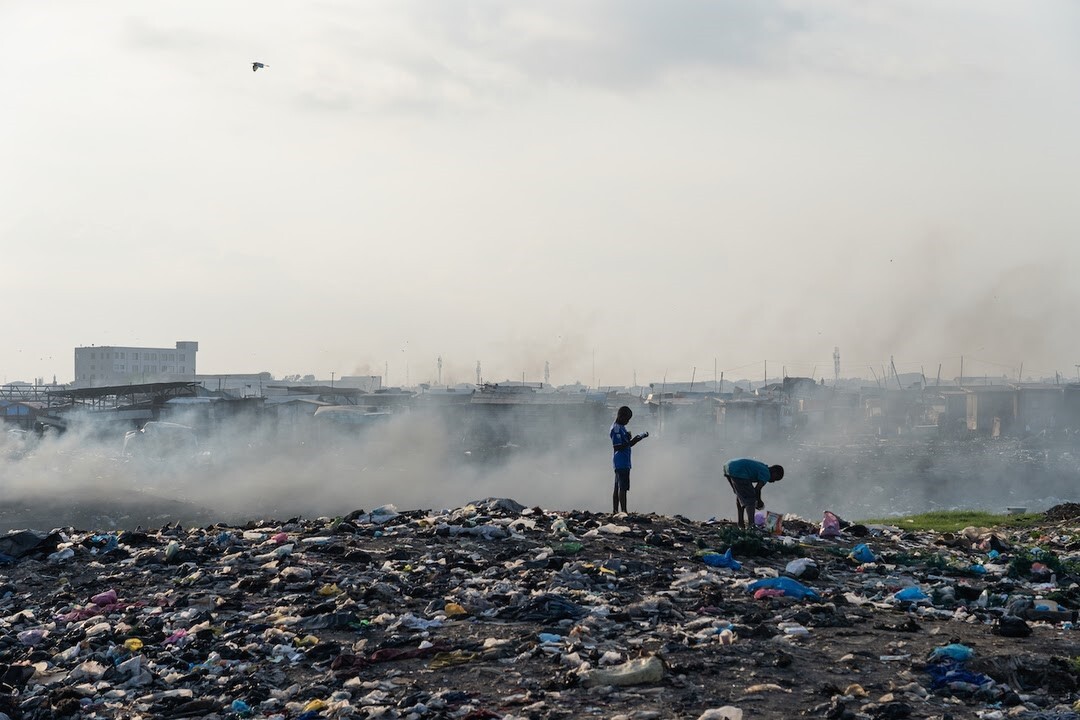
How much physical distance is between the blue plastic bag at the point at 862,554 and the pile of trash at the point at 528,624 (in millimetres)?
13

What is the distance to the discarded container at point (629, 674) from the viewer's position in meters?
5.59

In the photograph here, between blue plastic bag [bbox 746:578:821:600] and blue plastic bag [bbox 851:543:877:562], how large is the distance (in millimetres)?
1880

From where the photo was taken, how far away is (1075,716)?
4.93 metres

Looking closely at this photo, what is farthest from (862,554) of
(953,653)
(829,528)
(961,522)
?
(961,522)

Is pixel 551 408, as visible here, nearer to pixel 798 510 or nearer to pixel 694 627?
pixel 798 510

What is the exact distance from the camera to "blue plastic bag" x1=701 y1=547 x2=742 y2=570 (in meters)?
8.61

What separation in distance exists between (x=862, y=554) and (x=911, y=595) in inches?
70.4

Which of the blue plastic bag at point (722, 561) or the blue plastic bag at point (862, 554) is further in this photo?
the blue plastic bag at point (862, 554)

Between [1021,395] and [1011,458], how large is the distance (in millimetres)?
13423

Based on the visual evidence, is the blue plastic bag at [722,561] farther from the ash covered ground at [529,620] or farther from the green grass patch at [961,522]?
the green grass patch at [961,522]

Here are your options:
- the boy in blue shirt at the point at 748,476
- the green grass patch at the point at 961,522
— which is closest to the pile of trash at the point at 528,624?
the boy in blue shirt at the point at 748,476

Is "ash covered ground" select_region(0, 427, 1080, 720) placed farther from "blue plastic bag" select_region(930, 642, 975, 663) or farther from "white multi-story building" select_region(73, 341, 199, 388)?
"white multi-story building" select_region(73, 341, 199, 388)

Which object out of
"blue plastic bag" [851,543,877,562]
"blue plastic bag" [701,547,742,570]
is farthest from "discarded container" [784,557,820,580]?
"blue plastic bag" [851,543,877,562]

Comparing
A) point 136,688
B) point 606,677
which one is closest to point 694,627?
point 606,677
